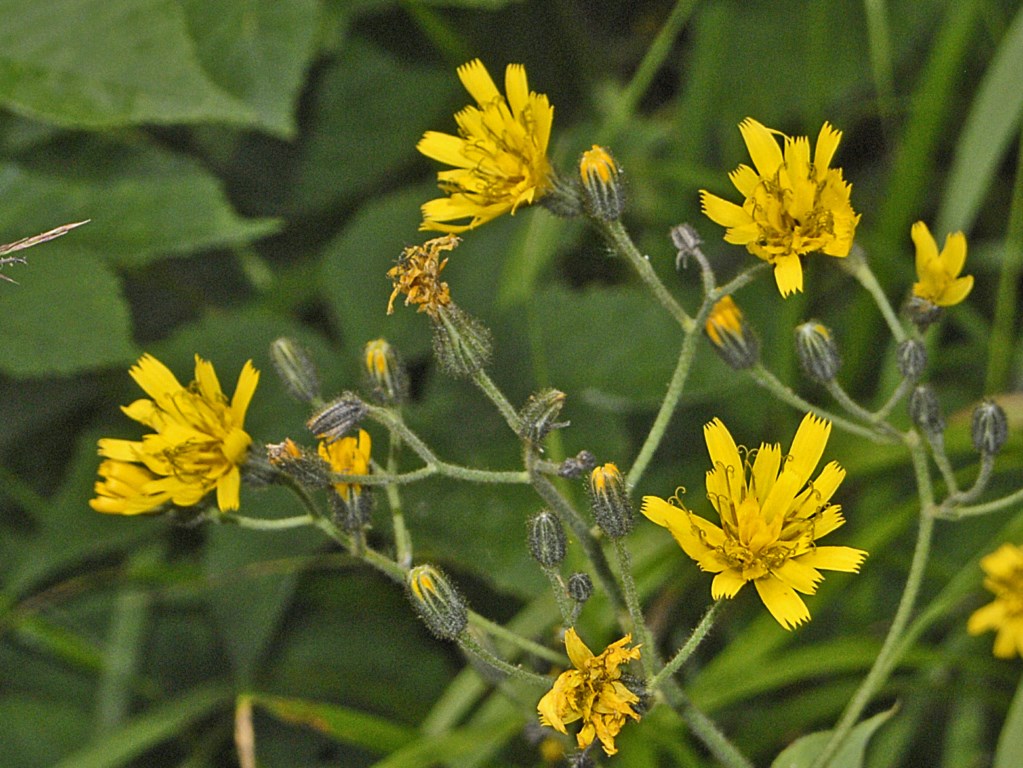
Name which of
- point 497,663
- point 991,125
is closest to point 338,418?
point 497,663

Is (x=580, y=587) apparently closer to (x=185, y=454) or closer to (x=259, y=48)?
(x=185, y=454)

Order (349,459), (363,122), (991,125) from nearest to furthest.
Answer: (349,459) < (991,125) < (363,122)

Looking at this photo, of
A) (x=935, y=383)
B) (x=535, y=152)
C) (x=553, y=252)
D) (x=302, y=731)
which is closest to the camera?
(x=535, y=152)

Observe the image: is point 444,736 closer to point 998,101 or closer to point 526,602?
point 526,602

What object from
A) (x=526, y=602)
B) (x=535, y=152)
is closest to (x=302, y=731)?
(x=526, y=602)

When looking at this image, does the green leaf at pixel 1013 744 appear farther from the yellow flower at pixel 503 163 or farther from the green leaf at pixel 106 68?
the green leaf at pixel 106 68

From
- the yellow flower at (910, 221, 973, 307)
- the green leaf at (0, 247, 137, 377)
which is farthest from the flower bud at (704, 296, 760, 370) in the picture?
the green leaf at (0, 247, 137, 377)
